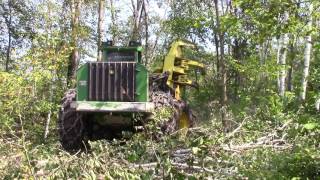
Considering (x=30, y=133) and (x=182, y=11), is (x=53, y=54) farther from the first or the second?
(x=182, y=11)

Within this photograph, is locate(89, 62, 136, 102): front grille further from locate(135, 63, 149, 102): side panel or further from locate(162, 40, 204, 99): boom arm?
locate(162, 40, 204, 99): boom arm

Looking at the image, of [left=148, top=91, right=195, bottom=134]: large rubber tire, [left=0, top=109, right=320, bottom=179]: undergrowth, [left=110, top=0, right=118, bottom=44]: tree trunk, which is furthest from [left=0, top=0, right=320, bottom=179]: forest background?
[left=110, top=0, right=118, bottom=44]: tree trunk

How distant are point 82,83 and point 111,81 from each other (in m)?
0.52

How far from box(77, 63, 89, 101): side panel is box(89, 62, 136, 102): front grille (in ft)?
0.26

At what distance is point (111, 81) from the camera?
8750mm

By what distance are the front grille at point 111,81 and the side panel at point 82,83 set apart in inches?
3.1

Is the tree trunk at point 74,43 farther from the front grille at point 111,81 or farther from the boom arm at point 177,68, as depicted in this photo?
the front grille at point 111,81

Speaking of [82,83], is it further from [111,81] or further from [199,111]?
[199,111]

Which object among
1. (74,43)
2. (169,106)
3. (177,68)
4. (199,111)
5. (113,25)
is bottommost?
(199,111)

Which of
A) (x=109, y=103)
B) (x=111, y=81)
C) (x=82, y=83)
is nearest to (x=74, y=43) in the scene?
(x=82, y=83)

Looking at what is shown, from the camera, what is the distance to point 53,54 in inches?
549

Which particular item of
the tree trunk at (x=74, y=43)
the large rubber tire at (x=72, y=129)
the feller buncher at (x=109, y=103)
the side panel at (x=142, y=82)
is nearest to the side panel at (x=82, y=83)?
the feller buncher at (x=109, y=103)

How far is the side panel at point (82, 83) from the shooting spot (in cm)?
876

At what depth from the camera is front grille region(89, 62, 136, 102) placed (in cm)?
868
